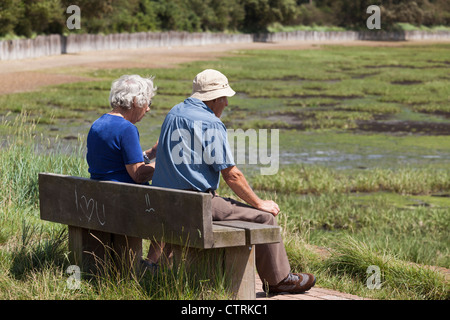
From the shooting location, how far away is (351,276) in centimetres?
615

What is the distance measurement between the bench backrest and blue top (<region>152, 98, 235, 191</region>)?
32cm

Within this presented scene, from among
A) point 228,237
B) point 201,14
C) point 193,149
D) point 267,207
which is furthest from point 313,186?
point 201,14

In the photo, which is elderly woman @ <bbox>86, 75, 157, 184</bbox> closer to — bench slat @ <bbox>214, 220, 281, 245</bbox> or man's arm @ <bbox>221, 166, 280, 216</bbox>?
man's arm @ <bbox>221, 166, 280, 216</bbox>

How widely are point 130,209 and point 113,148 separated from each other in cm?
56

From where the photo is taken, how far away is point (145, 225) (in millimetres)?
4609

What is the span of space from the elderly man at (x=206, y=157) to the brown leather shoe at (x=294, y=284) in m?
0.20

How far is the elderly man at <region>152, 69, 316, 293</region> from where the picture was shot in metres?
4.69

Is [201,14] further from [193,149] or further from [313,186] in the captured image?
[193,149]

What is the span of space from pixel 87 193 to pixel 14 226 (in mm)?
1688

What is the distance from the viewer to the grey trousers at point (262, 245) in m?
4.89

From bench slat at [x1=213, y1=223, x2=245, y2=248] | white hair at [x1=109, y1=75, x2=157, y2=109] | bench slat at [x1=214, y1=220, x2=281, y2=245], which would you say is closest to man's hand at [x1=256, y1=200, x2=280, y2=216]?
bench slat at [x1=214, y1=220, x2=281, y2=245]

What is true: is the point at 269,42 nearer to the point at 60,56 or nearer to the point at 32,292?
the point at 60,56

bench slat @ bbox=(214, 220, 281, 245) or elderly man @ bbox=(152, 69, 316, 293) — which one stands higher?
elderly man @ bbox=(152, 69, 316, 293)

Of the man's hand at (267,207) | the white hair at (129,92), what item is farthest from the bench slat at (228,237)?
the white hair at (129,92)
